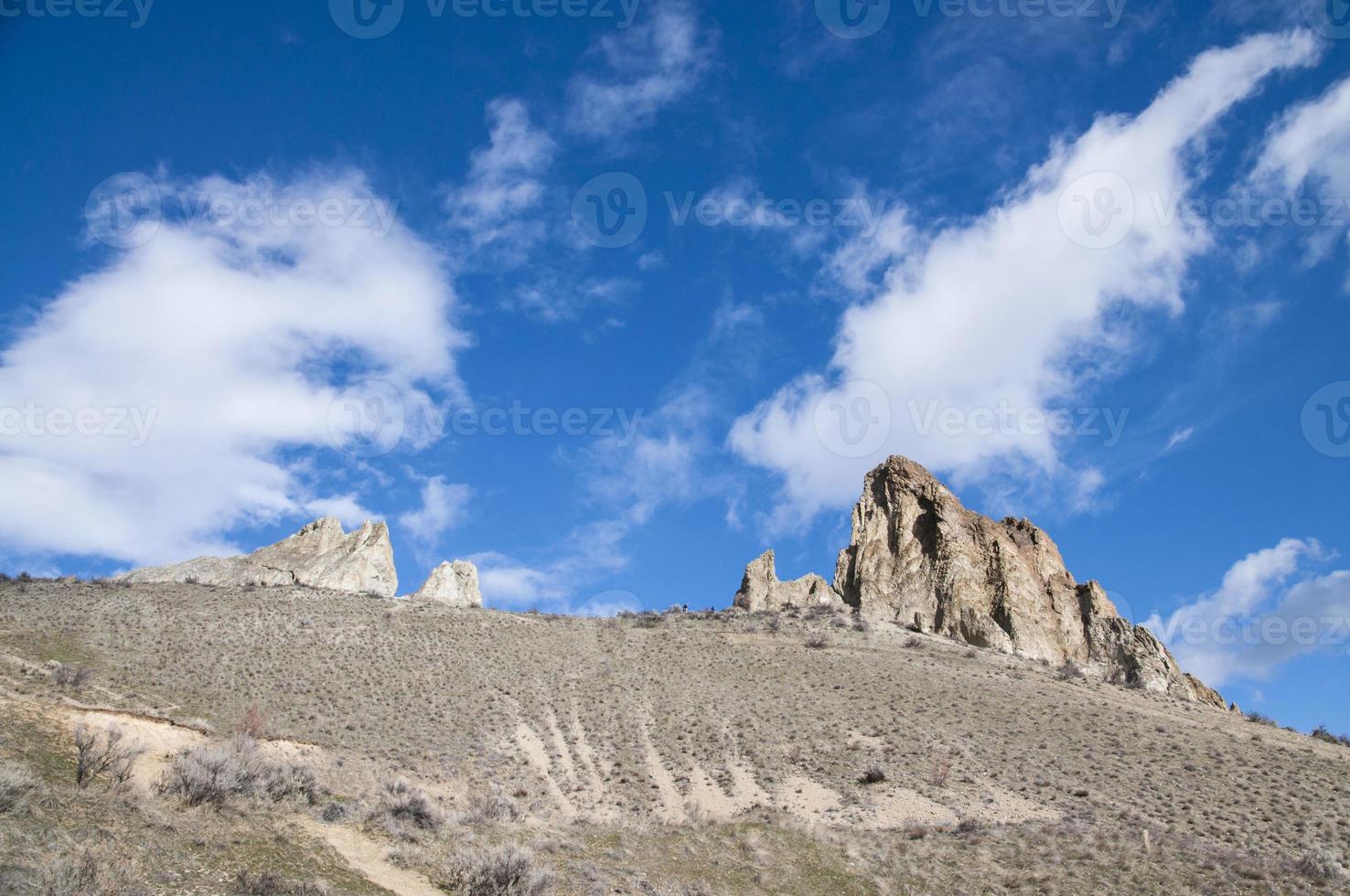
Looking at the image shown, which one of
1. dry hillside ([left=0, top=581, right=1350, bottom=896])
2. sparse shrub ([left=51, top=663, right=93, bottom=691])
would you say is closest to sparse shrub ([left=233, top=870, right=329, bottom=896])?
dry hillside ([left=0, top=581, right=1350, bottom=896])

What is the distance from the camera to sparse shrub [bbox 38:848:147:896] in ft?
28.4

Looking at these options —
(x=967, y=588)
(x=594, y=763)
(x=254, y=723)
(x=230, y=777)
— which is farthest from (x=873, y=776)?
(x=967, y=588)

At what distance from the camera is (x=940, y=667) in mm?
40406

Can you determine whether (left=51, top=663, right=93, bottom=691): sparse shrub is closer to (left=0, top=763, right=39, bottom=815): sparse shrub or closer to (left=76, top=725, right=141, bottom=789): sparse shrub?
(left=76, top=725, right=141, bottom=789): sparse shrub

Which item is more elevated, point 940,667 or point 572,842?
point 940,667

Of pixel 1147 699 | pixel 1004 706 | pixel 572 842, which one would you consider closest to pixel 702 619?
pixel 1004 706

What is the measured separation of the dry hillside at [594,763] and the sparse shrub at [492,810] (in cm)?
15

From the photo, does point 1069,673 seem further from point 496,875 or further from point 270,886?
point 270,886

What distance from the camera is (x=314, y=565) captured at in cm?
5722

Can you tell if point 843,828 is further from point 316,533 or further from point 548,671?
point 316,533

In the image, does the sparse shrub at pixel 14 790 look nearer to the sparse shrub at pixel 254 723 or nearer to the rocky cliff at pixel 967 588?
the sparse shrub at pixel 254 723

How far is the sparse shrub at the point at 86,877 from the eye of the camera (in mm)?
8664

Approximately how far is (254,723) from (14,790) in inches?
590

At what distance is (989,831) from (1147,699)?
78.1 feet
